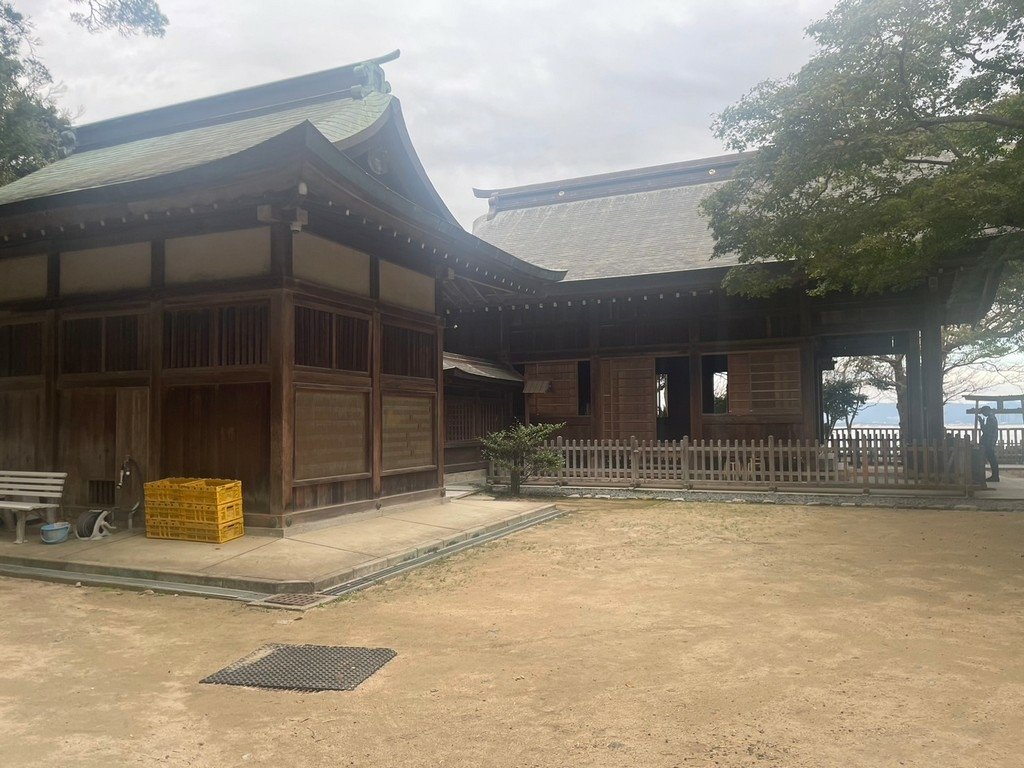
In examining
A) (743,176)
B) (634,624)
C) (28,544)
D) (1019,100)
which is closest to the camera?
(634,624)

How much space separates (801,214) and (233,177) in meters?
8.59

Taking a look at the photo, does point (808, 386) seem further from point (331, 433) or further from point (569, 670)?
point (569, 670)

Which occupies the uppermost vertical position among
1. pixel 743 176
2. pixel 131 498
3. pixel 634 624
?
pixel 743 176

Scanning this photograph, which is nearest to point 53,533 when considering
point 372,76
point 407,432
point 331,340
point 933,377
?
point 331,340

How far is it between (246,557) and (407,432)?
3829mm

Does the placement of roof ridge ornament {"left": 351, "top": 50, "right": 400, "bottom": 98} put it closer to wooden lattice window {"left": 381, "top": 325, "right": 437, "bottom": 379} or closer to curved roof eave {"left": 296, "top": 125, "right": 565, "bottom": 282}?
curved roof eave {"left": 296, "top": 125, "right": 565, "bottom": 282}

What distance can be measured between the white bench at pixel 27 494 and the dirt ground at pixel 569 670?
1818 millimetres

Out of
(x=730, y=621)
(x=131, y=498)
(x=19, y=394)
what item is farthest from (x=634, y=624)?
(x=19, y=394)

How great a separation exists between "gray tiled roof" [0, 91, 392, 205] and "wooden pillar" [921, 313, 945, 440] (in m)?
11.9

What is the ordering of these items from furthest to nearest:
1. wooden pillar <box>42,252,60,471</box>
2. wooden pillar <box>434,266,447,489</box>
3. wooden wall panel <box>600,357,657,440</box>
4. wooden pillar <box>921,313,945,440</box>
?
wooden wall panel <box>600,357,657,440</box> < wooden pillar <box>921,313,945,440</box> < wooden pillar <box>434,266,447,489</box> < wooden pillar <box>42,252,60,471</box>

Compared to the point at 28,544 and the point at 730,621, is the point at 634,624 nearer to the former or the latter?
the point at 730,621

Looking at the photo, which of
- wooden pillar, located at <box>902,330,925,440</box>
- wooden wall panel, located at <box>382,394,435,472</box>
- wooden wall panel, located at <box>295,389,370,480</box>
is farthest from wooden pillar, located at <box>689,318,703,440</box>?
wooden wall panel, located at <box>295,389,370,480</box>

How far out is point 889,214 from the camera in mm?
9594

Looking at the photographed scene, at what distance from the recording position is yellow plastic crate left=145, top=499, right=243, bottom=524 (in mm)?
7894
